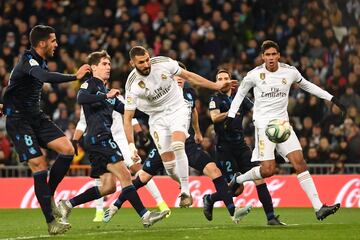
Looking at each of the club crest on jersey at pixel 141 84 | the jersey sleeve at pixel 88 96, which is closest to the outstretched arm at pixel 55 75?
the jersey sleeve at pixel 88 96

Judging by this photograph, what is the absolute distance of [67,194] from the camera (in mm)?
21234

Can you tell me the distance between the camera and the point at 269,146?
547 inches

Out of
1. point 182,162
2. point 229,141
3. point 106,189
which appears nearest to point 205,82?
point 182,162

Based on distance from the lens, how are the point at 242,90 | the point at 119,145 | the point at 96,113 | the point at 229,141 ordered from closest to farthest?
1. the point at 242,90
2. the point at 96,113
3. the point at 229,141
4. the point at 119,145

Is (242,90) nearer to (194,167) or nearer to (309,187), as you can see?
(194,167)

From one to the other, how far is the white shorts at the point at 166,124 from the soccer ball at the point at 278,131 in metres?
1.14

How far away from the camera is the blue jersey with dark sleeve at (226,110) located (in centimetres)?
1580

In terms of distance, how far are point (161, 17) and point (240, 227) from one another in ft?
43.5

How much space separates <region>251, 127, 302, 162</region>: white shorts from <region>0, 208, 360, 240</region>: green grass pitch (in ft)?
3.17

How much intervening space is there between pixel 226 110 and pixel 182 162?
2.42m

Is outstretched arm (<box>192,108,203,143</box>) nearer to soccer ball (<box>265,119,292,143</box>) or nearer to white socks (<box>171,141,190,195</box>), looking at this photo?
white socks (<box>171,141,190,195</box>)

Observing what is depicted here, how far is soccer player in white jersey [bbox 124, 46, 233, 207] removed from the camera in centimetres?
1356

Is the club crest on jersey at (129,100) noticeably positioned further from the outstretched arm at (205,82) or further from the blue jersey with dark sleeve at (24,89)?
the blue jersey with dark sleeve at (24,89)

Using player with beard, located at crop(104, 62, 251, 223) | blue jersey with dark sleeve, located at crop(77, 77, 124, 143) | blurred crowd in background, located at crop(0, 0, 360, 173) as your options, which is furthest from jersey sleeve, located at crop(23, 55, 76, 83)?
blurred crowd in background, located at crop(0, 0, 360, 173)
